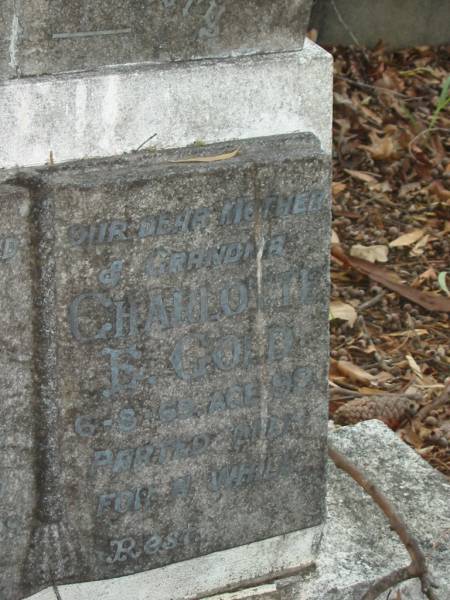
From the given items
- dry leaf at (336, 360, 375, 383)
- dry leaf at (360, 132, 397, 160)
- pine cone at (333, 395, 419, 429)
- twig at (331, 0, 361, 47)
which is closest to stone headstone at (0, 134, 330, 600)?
pine cone at (333, 395, 419, 429)

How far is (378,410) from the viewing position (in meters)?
3.80

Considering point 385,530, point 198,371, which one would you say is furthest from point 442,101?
point 198,371

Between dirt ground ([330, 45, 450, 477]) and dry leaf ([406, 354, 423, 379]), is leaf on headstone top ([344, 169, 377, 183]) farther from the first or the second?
dry leaf ([406, 354, 423, 379])

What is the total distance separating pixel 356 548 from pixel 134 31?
1362 millimetres

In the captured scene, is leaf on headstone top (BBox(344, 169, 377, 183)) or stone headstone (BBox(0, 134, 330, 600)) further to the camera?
leaf on headstone top (BBox(344, 169, 377, 183))

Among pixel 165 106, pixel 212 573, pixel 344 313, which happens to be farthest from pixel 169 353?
pixel 344 313

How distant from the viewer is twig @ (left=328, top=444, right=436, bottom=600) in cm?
282

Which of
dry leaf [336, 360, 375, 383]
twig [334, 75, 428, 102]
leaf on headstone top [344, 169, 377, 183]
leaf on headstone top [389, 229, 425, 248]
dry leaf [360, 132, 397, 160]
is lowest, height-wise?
dry leaf [336, 360, 375, 383]

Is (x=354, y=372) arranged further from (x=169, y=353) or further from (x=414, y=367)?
(x=169, y=353)

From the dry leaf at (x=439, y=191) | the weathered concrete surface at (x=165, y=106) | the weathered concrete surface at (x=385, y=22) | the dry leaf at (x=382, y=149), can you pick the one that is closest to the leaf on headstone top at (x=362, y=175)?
the dry leaf at (x=382, y=149)

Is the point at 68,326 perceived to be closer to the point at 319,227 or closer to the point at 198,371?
the point at 198,371

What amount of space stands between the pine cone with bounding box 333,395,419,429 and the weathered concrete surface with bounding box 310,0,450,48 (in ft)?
9.57

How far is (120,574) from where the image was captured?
260 centimetres

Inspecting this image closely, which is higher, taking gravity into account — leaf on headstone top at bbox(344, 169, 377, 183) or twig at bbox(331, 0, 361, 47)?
twig at bbox(331, 0, 361, 47)
